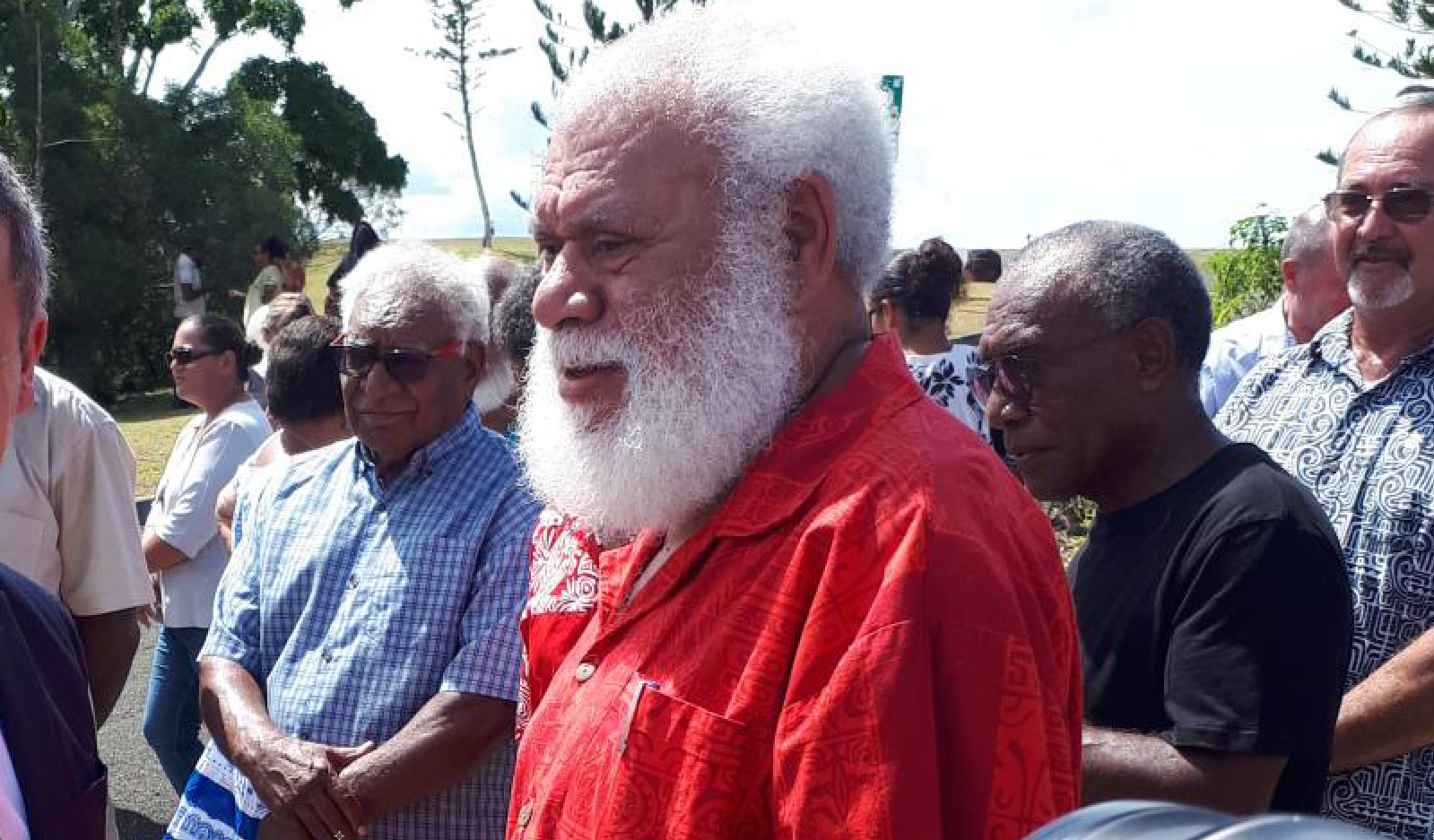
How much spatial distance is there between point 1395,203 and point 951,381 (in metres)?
2.68

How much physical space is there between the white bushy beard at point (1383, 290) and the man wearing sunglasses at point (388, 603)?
194 centimetres

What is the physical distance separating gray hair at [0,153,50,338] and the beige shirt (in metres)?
1.68

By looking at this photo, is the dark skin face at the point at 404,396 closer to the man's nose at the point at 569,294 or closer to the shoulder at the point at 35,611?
the shoulder at the point at 35,611

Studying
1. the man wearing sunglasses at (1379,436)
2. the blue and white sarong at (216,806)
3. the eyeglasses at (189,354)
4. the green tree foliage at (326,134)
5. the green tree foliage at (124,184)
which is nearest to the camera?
the man wearing sunglasses at (1379,436)

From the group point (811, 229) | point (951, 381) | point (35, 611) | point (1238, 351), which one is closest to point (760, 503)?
point (811, 229)

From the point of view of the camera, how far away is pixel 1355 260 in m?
3.05

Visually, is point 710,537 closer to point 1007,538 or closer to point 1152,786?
point 1007,538

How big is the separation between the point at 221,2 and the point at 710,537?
3476 centimetres

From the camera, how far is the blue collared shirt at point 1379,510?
8.49 ft

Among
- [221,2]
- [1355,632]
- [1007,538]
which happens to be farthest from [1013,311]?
[221,2]

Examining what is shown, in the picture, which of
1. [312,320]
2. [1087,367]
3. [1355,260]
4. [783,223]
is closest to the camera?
[783,223]

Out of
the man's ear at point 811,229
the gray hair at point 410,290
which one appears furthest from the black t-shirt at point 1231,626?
the gray hair at point 410,290

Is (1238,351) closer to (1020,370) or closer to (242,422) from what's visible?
(1020,370)

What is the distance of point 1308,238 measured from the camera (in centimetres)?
504
